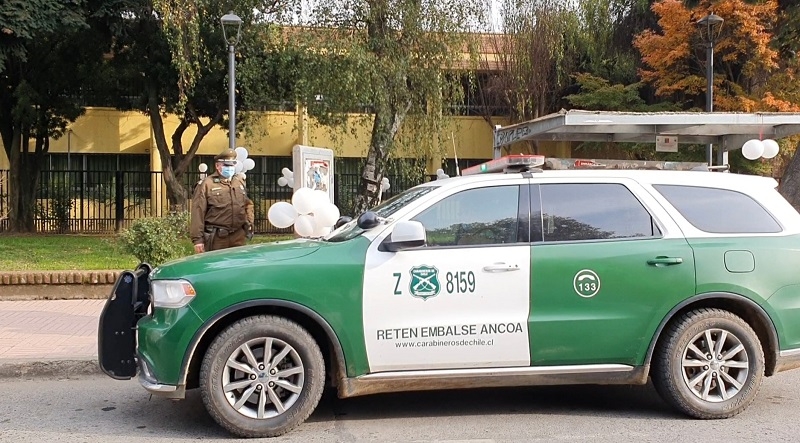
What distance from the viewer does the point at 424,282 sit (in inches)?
191

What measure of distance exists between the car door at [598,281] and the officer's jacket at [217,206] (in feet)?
11.6

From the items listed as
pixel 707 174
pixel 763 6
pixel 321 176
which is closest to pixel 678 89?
pixel 763 6

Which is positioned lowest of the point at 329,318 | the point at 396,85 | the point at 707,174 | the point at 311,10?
the point at 329,318

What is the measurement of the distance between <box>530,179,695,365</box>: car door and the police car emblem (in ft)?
2.25

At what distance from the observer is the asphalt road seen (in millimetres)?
4922

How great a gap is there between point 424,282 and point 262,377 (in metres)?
1.24

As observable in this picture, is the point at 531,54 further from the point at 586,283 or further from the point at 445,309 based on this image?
the point at 445,309

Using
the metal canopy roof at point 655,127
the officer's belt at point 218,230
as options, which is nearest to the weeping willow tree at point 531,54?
the metal canopy roof at point 655,127

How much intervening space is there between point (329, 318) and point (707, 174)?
306 centimetres

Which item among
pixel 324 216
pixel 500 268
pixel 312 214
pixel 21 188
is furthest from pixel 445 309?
pixel 21 188

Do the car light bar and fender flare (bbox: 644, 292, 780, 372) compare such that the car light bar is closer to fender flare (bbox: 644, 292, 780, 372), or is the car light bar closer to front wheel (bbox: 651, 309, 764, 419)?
fender flare (bbox: 644, 292, 780, 372)

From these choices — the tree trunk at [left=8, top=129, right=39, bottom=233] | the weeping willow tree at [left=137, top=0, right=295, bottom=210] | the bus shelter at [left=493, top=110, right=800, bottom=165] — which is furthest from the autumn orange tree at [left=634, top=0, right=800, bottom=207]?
the tree trunk at [left=8, top=129, right=39, bottom=233]

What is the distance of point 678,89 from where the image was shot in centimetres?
2256

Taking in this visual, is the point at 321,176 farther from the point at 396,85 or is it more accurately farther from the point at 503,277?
the point at 503,277
